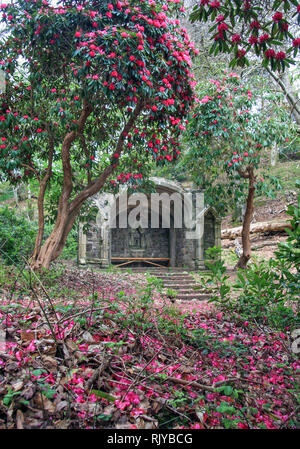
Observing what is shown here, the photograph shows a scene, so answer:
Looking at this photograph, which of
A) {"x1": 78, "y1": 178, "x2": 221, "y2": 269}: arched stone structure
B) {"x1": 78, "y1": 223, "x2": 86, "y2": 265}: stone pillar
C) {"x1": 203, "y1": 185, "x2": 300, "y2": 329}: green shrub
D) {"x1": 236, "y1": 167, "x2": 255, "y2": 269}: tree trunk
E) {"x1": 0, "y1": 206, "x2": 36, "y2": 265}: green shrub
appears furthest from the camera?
{"x1": 78, "y1": 178, "x2": 221, "y2": 269}: arched stone structure

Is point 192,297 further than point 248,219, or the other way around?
point 248,219

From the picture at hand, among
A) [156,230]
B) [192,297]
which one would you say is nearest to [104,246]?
A: [192,297]

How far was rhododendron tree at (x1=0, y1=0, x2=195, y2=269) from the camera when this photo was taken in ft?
12.9

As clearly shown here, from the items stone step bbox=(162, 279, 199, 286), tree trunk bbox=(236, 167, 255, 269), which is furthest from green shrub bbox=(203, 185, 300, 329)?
tree trunk bbox=(236, 167, 255, 269)

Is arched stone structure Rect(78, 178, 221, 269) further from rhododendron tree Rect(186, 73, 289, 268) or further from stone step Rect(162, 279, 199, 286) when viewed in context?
rhododendron tree Rect(186, 73, 289, 268)

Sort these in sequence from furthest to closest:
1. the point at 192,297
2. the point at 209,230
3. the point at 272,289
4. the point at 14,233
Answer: the point at 209,230 → the point at 14,233 → the point at 192,297 → the point at 272,289

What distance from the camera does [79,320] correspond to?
7.36 feet

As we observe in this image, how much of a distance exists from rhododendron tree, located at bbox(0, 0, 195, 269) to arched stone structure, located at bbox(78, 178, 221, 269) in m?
4.91

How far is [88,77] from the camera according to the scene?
4.02m

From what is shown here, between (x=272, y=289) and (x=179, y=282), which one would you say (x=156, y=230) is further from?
(x=272, y=289)

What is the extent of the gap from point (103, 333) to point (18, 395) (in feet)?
2.99

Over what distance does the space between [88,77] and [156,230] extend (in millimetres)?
11675

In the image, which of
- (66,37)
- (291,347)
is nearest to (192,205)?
(66,37)

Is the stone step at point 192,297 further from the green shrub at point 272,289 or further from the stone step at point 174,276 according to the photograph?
the green shrub at point 272,289
